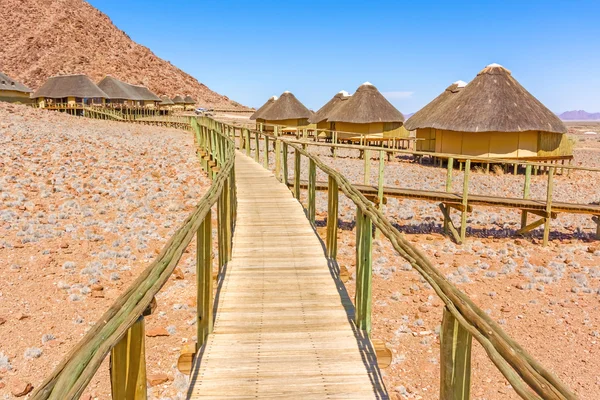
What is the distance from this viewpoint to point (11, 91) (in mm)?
53281

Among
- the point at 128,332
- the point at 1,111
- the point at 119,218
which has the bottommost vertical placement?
the point at 119,218

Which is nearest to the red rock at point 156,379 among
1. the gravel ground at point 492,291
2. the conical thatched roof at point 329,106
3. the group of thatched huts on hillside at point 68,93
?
the gravel ground at point 492,291

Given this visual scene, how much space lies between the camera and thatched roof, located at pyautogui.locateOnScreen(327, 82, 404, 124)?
3216cm

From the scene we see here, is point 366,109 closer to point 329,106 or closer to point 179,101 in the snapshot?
point 329,106

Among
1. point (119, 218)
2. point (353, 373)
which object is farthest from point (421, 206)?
point (353, 373)

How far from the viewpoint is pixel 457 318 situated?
7.73 feet

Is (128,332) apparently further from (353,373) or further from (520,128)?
(520,128)

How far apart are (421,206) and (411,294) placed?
289 inches

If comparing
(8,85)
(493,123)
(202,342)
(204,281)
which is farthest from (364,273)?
(8,85)

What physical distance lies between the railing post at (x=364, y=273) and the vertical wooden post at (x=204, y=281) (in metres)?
1.25

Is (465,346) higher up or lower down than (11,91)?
lower down

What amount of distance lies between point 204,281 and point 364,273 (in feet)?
4.36

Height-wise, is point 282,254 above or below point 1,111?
below

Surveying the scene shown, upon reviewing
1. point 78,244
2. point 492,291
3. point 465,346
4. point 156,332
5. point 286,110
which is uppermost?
point 286,110
